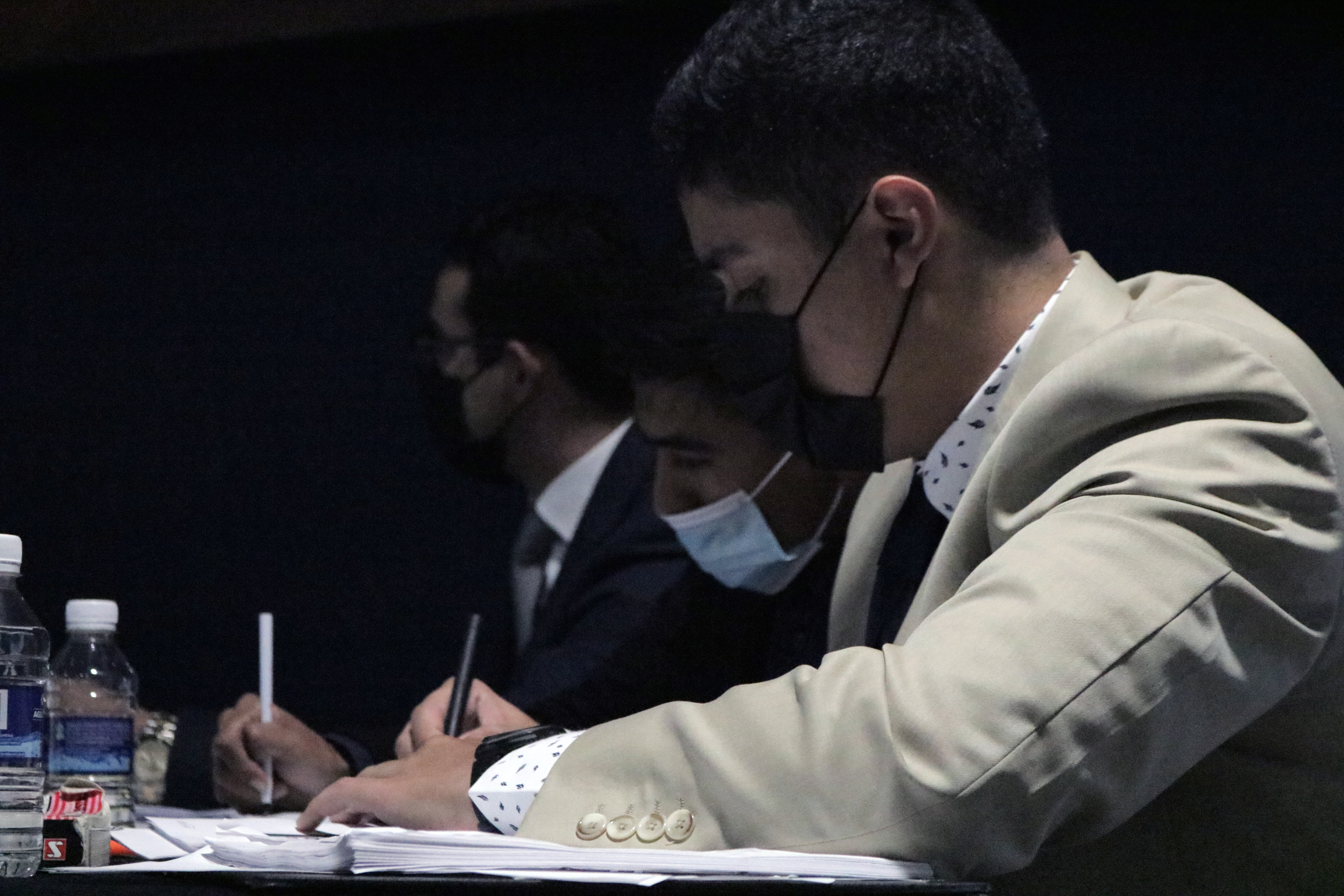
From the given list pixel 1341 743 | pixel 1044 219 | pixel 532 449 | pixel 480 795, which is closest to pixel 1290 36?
pixel 1044 219

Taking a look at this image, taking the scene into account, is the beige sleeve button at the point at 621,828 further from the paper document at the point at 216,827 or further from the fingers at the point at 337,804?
the fingers at the point at 337,804

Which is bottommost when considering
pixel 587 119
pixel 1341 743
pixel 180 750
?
pixel 180 750

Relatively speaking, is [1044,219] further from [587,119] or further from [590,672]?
[587,119]

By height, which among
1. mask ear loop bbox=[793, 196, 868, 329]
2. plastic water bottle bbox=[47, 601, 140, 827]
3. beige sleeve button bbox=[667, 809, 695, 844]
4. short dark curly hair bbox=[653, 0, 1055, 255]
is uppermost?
short dark curly hair bbox=[653, 0, 1055, 255]

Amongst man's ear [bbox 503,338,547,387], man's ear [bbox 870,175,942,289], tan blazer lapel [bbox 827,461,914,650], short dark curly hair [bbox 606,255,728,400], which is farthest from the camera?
man's ear [bbox 503,338,547,387]

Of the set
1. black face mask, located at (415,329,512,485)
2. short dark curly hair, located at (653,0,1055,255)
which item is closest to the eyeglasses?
black face mask, located at (415,329,512,485)

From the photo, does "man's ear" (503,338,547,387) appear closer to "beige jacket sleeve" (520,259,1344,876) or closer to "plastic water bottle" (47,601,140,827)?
"plastic water bottle" (47,601,140,827)

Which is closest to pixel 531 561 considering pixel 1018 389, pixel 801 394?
pixel 801 394

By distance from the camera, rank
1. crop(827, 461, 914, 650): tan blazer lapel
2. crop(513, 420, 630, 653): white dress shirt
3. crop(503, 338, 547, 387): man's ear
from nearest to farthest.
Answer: crop(827, 461, 914, 650): tan blazer lapel < crop(513, 420, 630, 653): white dress shirt < crop(503, 338, 547, 387): man's ear

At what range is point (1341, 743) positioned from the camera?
1.08 metres

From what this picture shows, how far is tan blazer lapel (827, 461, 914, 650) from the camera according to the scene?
1.52 m

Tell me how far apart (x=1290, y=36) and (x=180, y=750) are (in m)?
1.99

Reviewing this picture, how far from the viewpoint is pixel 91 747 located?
1.31 metres

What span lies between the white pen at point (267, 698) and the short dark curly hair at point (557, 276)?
957 millimetres
